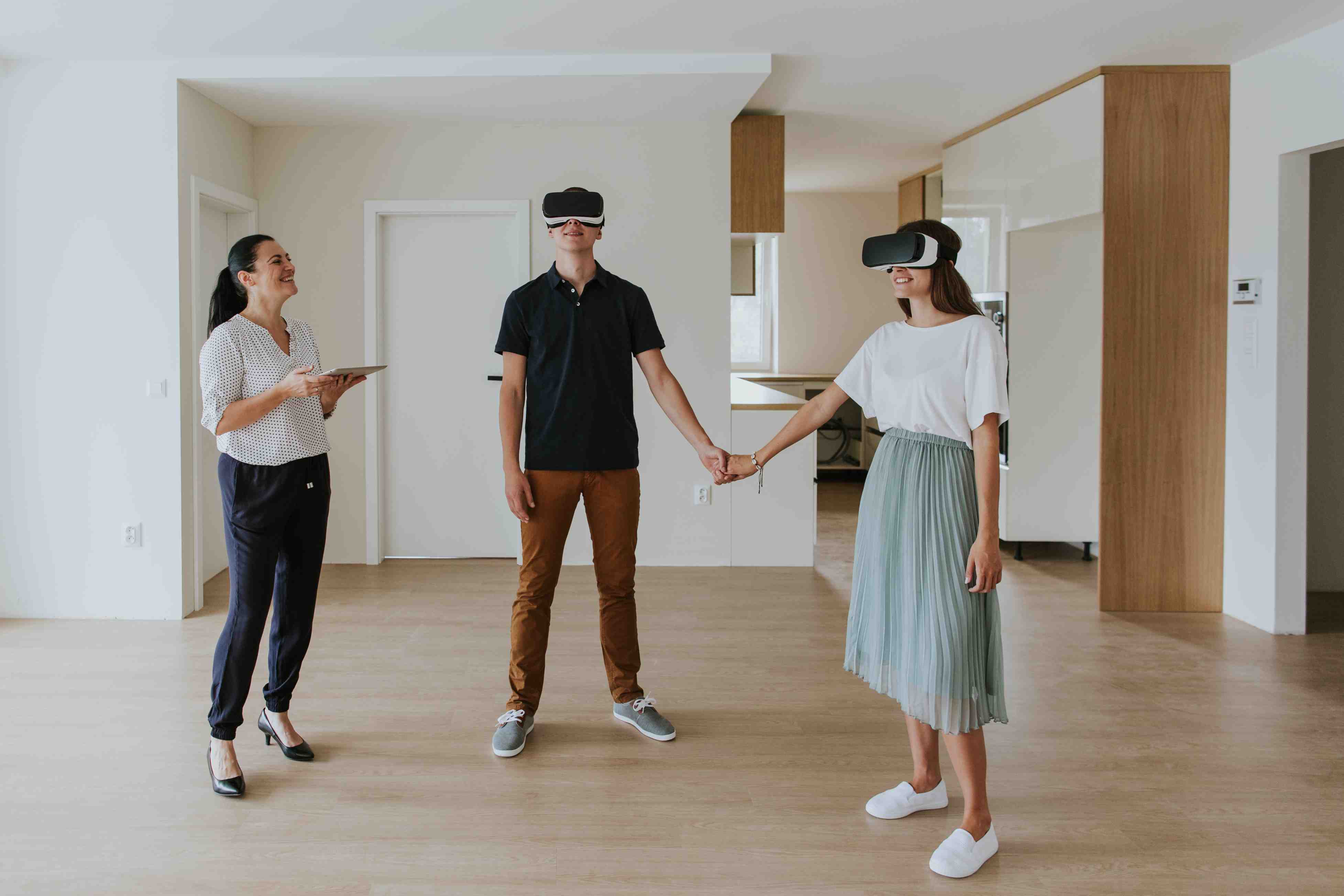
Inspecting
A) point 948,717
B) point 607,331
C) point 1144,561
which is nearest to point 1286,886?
point 948,717

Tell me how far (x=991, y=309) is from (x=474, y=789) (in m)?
4.07

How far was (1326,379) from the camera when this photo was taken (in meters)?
4.90

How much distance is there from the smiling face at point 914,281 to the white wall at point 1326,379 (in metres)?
3.46

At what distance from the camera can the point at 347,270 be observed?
5492 mm

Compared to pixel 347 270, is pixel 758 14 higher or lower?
higher

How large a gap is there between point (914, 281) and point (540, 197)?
3526 mm

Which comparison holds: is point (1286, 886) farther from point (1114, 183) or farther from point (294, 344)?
point (1114, 183)

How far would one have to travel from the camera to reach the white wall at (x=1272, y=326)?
4.14 metres

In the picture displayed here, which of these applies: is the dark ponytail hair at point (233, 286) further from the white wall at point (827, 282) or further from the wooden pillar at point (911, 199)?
the white wall at point (827, 282)

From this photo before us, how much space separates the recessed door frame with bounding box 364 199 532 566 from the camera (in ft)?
17.9

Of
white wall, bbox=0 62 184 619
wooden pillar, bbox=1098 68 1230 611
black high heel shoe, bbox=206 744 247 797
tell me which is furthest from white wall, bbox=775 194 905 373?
black high heel shoe, bbox=206 744 247 797

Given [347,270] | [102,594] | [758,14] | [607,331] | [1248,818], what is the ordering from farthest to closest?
1. [347,270]
2. [102,594]
3. [758,14]
4. [607,331]
5. [1248,818]

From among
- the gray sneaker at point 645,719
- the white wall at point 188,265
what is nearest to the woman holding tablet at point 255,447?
the gray sneaker at point 645,719

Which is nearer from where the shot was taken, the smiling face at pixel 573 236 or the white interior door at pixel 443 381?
the smiling face at pixel 573 236
